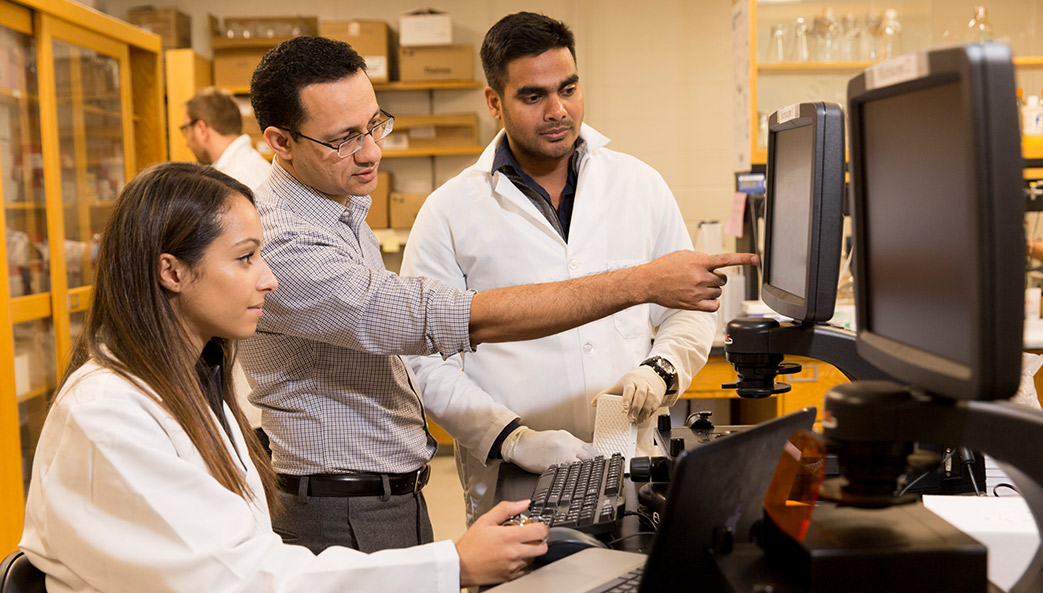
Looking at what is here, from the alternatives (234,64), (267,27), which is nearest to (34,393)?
(234,64)

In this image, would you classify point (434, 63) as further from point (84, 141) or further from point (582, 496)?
point (582, 496)

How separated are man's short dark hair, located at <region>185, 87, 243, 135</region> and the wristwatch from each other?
2967mm

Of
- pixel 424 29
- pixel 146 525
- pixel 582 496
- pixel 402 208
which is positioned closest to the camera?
pixel 146 525

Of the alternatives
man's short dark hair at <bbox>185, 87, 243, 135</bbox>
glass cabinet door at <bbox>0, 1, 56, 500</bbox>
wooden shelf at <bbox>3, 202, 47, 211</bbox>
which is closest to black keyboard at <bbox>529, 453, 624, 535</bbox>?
glass cabinet door at <bbox>0, 1, 56, 500</bbox>

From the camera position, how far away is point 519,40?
205 centimetres

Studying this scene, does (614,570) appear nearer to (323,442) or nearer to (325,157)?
(323,442)

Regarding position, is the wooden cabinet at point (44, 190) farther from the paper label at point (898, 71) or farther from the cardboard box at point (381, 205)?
the paper label at point (898, 71)

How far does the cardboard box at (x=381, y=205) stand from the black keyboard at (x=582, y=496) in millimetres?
4031

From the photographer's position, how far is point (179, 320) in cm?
120

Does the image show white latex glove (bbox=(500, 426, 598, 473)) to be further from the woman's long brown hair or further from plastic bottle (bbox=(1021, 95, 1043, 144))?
plastic bottle (bbox=(1021, 95, 1043, 144))

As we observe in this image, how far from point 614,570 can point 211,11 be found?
213 inches

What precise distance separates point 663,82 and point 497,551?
466cm

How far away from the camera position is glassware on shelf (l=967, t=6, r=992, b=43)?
382 centimetres

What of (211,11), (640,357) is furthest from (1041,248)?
(211,11)
